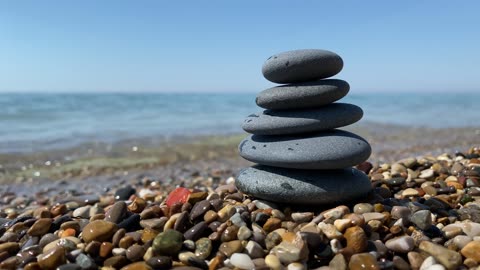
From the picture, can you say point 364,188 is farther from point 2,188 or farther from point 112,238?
point 2,188

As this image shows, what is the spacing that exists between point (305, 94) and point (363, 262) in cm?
172

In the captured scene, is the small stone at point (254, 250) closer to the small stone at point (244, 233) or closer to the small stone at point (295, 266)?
the small stone at point (244, 233)

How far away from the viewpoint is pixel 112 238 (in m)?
3.22

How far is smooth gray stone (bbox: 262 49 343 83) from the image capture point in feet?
12.5

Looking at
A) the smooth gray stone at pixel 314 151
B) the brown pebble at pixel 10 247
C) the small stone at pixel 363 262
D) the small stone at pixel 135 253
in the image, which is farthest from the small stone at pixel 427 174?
the brown pebble at pixel 10 247

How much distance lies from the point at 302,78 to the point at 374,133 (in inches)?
502

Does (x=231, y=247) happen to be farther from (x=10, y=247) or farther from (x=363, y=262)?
(x=10, y=247)

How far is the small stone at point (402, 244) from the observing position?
2.98 metres

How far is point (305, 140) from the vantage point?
3.78 metres

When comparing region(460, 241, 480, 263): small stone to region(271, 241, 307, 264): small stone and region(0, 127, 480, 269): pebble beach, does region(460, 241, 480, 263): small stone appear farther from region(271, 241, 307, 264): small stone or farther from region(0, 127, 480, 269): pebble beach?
region(271, 241, 307, 264): small stone

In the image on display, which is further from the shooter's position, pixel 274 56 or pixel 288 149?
pixel 274 56

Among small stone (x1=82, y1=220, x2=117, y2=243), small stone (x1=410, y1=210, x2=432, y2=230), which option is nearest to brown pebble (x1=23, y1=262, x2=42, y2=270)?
small stone (x1=82, y1=220, x2=117, y2=243)

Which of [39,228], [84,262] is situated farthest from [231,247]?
[39,228]

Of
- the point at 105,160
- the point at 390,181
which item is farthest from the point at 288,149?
the point at 105,160
